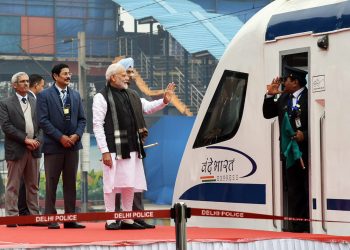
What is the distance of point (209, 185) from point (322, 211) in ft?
5.85

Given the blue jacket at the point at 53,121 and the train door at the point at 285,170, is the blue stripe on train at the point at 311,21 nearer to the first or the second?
the train door at the point at 285,170

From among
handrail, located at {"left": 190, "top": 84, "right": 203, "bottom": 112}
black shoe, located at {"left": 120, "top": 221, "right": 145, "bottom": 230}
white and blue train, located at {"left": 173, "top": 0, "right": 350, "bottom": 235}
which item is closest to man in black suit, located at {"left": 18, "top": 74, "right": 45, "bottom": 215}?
white and blue train, located at {"left": 173, "top": 0, "right": 350, "bottom": 235}

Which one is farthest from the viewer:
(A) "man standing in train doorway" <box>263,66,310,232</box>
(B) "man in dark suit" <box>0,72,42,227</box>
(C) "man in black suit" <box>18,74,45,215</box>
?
(C) "man in black suit" <box>18,74,45,215</box>

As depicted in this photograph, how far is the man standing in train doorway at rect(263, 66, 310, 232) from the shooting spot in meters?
10.6

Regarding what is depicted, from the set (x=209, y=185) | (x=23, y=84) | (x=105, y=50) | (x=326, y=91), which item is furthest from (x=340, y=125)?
(x=105, y=50)

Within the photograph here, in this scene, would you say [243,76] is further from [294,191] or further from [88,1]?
[88,1]

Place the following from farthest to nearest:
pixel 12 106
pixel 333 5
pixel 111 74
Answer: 1. pixel 12 106
2. pixel 111 74
3. pixel 333 5

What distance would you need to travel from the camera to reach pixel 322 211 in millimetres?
10281

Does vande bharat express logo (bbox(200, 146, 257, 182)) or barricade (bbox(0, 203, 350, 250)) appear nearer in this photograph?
barricade (bbox(0, 203, 350, 250))

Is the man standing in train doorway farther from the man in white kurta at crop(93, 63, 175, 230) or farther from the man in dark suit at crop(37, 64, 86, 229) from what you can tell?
the man in dark suit at crop(37, 64, 86, 229)

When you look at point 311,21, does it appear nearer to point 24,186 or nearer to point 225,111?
point 225,111

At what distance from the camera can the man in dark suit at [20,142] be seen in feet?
41.8

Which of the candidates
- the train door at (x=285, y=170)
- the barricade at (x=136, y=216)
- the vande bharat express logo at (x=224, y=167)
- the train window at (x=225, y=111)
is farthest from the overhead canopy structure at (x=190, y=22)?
the barricade at (x=136, y=216)

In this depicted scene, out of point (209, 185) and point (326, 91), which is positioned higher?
point (326, 91)
